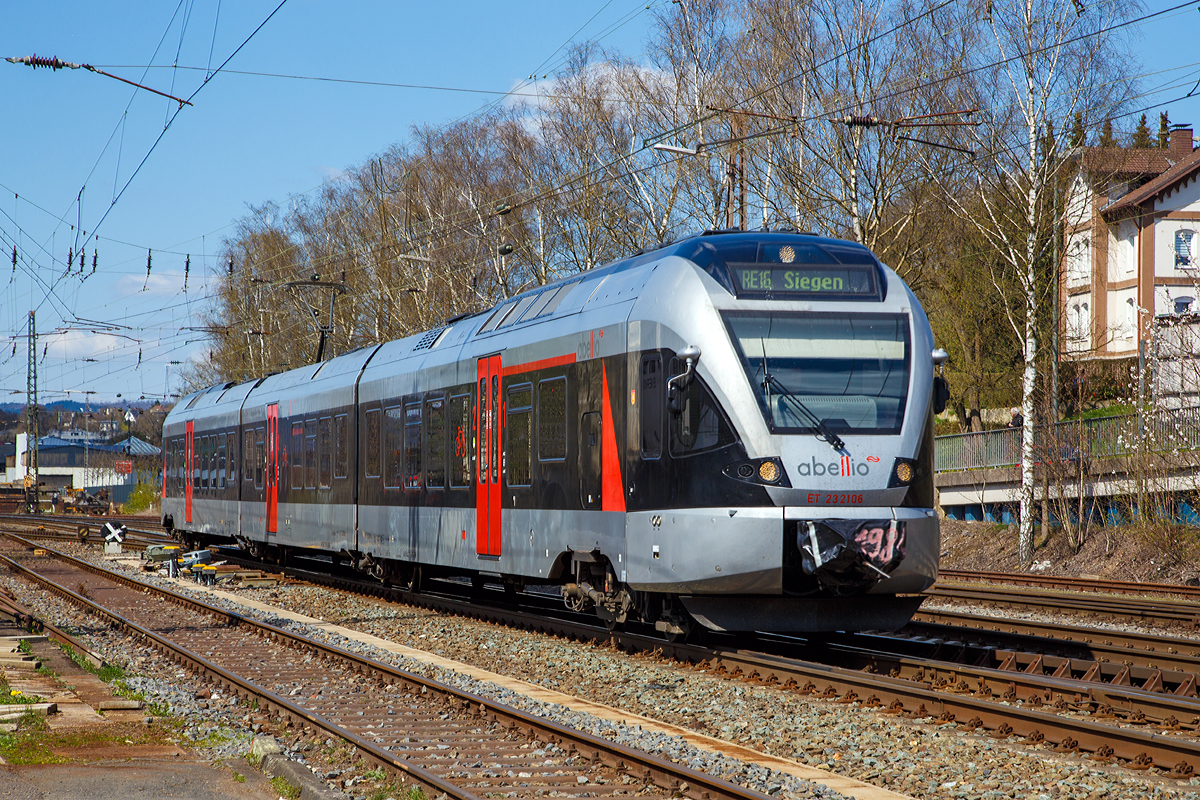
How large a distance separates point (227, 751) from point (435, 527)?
310 inches

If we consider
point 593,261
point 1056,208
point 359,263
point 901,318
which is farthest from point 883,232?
point 359,263

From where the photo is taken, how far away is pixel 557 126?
119 ft

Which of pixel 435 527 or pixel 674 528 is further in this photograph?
pixel 435 527

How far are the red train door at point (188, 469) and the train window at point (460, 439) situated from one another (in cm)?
1606

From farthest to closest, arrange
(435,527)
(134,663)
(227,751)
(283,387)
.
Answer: (283,387) → (435,527) → (134,663) → (227,751)

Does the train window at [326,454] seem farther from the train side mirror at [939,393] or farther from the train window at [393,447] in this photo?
the train side mirror at [939,393]

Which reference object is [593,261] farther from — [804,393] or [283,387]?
[804,393]

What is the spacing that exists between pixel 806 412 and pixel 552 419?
344 centimetres

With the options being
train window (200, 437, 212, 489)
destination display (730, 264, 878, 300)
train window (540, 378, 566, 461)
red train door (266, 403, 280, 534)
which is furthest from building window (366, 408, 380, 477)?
train window (200, 437, 212, 489)

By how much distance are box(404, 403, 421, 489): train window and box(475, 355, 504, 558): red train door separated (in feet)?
7.01

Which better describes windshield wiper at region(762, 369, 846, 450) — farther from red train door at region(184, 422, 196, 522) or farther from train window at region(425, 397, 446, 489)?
red train door at region(184, 422, 196, 522)

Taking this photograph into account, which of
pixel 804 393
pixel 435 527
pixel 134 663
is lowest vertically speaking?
pixel 134 663

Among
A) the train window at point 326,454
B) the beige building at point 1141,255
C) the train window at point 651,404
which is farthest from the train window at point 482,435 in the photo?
the beige building at point 1141,255

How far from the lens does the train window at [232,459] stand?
26266mm
